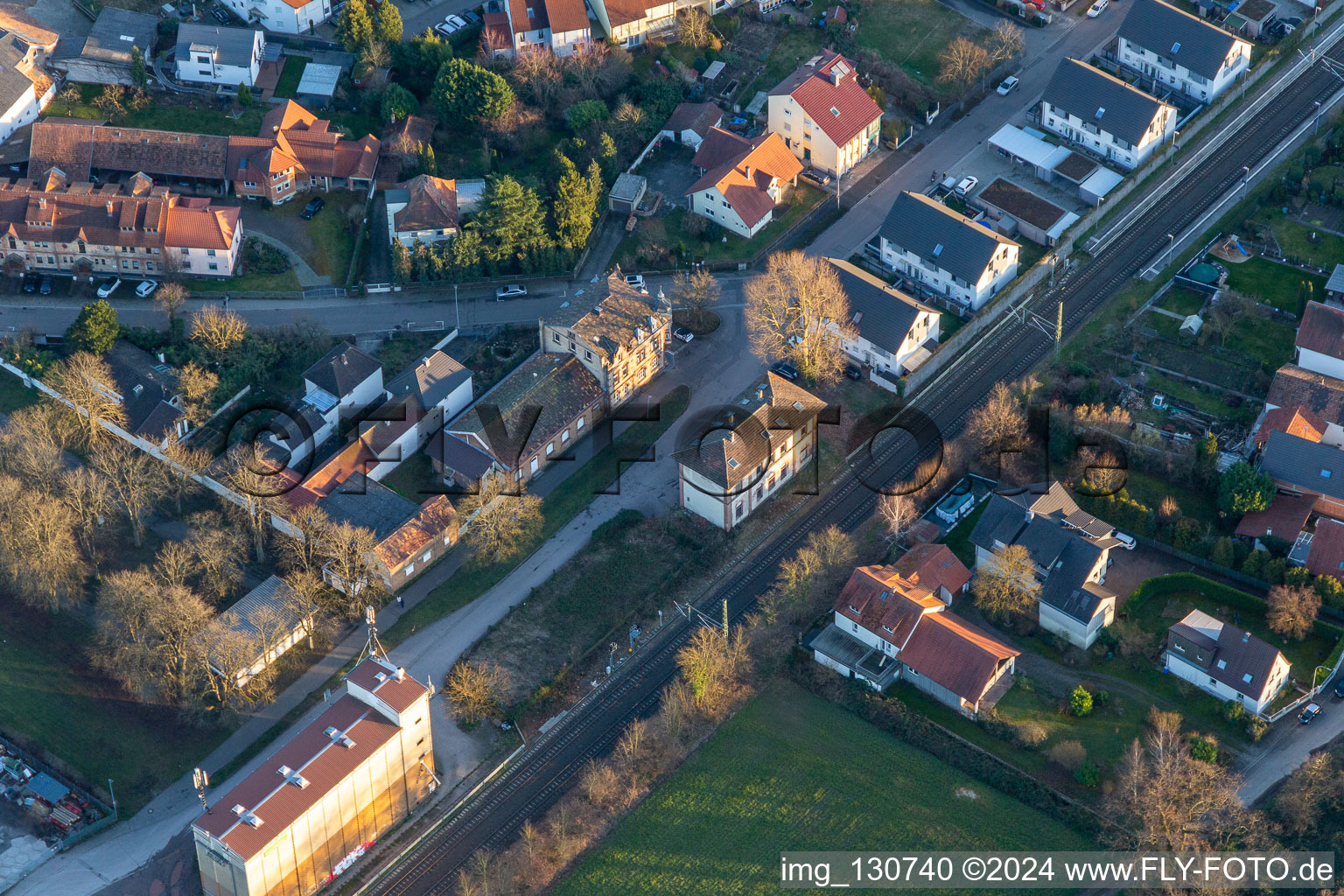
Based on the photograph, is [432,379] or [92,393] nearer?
[92,393]

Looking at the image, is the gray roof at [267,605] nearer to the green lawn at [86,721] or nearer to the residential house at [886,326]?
the green lawn at [86,721]

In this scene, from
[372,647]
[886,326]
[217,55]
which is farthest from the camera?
[217,55]


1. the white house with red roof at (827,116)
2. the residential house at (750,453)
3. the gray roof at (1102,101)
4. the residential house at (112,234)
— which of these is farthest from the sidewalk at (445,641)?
the residential house at (112,234)

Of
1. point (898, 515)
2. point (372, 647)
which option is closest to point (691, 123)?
point (898, 515)

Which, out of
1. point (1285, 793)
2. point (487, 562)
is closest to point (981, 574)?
point (1285, 793)

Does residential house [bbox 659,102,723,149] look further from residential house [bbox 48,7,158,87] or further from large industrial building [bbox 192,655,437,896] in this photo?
large industrial building [bbox 192,655,437,896]

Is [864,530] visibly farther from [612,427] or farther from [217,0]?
[217,0]

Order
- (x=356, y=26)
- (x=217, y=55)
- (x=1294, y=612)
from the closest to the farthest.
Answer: (x=1294, y=612) → (x=217, y=55) → (x=356, y=26)

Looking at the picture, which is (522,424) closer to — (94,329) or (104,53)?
(94,329)
